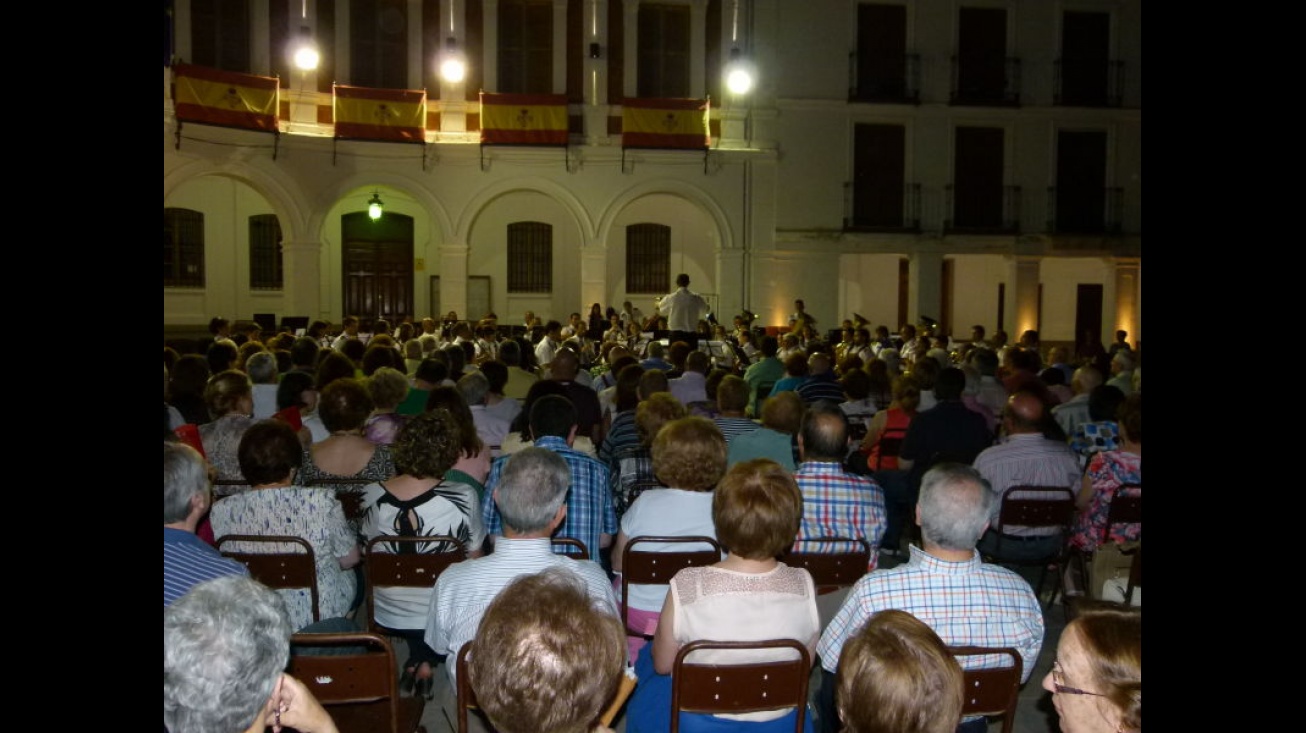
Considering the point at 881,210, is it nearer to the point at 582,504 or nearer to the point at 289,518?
the point at 582,504

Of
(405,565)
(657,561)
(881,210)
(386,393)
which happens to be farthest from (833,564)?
(881,210)

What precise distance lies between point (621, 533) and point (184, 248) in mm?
18239

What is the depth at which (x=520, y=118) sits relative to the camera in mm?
18516

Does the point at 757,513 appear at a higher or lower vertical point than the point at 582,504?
higher

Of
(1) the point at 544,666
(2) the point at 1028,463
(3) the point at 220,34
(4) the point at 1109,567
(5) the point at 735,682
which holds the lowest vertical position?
(4) the point at 1109,567

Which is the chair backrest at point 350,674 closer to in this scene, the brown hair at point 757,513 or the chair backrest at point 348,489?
the brown hair at point 757,513

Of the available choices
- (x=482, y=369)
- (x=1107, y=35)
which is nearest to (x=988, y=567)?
(x=482, y=369)

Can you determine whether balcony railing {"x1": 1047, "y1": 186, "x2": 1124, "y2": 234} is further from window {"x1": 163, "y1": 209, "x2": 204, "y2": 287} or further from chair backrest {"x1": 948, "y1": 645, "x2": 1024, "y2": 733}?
chair backrest {"x1": 948, "y1": 645, "x2": 1024, "y2": 733}

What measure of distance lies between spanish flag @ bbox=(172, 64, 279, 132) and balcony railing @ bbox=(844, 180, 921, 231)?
1057 centimetres

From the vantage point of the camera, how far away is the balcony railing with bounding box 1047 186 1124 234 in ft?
70.0

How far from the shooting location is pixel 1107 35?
21.0 m

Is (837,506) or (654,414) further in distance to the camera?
(654,414)
